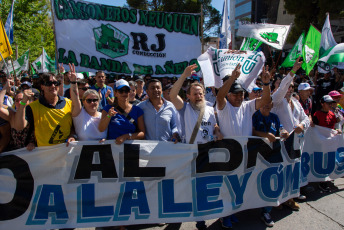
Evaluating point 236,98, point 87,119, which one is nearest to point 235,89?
point 236,98

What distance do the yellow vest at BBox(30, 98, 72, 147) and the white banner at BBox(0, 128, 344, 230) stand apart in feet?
0.34

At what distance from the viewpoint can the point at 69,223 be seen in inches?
120

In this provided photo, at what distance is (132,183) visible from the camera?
10.5ft

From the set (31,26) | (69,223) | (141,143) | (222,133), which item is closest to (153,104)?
(141,143)

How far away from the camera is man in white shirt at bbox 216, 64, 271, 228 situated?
10.6 feet

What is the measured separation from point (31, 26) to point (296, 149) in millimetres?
17096

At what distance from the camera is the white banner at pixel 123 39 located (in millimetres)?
5168

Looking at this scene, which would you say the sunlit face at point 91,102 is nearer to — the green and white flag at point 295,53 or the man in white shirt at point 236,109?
the man in white shirt at point 236,109

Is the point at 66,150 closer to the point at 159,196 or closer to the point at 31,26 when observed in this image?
the point at 159,196

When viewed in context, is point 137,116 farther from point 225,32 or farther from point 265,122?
point 225,32

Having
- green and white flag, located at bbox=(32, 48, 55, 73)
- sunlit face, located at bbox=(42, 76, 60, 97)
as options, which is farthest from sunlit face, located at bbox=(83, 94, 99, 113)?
green and white flag, located at bbox=(32, 48, 55, 73)

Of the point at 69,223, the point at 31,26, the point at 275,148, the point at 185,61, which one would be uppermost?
the point at 31,26

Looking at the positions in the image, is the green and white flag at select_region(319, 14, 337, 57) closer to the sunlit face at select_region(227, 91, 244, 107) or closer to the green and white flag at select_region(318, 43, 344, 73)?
the green and white flag at select_region(318, 43, 344, 73)

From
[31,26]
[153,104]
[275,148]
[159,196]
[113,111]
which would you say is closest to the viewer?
[113,111]
